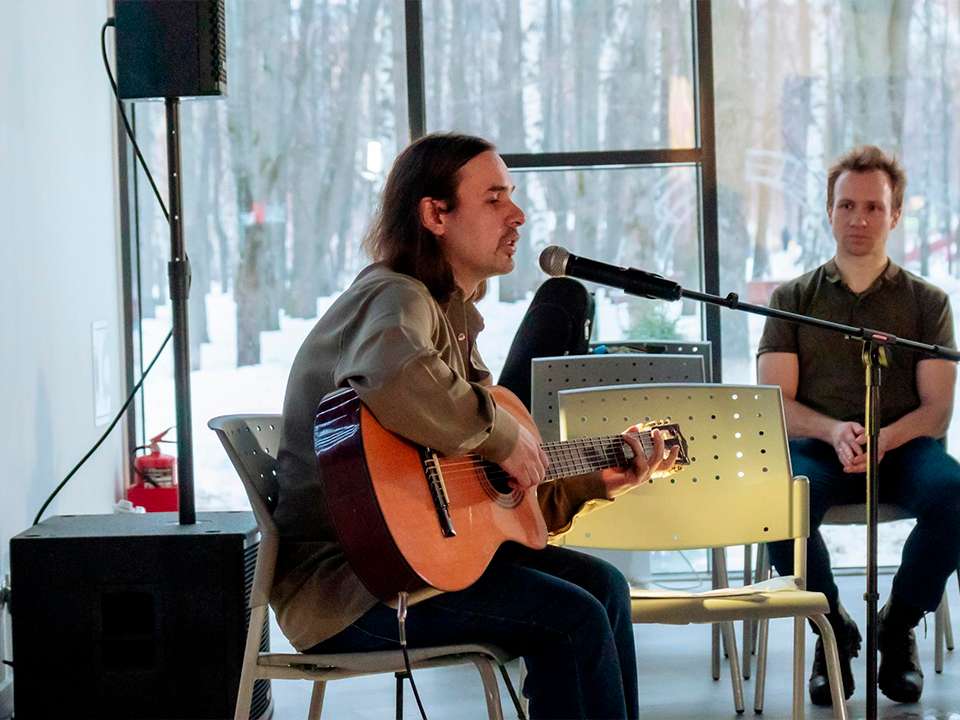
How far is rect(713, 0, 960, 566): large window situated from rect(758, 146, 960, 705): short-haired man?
41.4 inches

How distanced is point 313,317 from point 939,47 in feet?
8.37

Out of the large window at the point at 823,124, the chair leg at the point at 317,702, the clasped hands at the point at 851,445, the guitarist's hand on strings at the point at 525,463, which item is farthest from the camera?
the large window at the point at 823,124

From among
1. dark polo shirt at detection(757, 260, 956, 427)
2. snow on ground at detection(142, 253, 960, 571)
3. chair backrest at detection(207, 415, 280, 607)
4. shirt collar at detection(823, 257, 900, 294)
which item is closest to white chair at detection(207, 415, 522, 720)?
chair backrest at detection(207, 415, 280, 607)

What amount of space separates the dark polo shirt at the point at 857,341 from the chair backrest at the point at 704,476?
0.74 meters

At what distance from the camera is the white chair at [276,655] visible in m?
1.84

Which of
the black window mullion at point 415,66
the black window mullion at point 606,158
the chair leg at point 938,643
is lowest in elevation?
the chair leg at point 938,643

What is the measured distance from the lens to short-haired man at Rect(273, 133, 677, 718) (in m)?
1.80

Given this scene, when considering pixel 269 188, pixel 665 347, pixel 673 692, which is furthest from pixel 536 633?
pixel 269 188

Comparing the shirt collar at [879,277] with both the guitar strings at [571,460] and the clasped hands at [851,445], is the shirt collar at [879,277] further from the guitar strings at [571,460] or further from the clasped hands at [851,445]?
the guitar strings at [571,460]

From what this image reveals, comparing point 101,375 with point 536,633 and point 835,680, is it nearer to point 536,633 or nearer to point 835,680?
point 536,633

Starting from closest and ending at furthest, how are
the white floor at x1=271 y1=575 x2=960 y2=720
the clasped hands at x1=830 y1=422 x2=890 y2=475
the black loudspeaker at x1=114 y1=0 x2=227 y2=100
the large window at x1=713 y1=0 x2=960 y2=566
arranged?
the black loudspeaker at x1=114 y1=0 x2=227 y2=100, the white floor at x1=271 y1=575 x2=960 y2=720, the clasped hands at x1=830 y1=422 x2=890 y2=475, the large window at x1=713 y1=0 x2=960 y2=566

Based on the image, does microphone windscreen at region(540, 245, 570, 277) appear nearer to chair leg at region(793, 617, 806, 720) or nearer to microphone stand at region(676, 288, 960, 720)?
microphone stand at region(676, 288, 960, 720)

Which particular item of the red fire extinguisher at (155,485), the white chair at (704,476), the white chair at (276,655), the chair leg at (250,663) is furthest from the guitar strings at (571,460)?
the red fire extinguisher at (155,485)

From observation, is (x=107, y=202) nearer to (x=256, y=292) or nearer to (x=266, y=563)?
(x=256, y=292)
